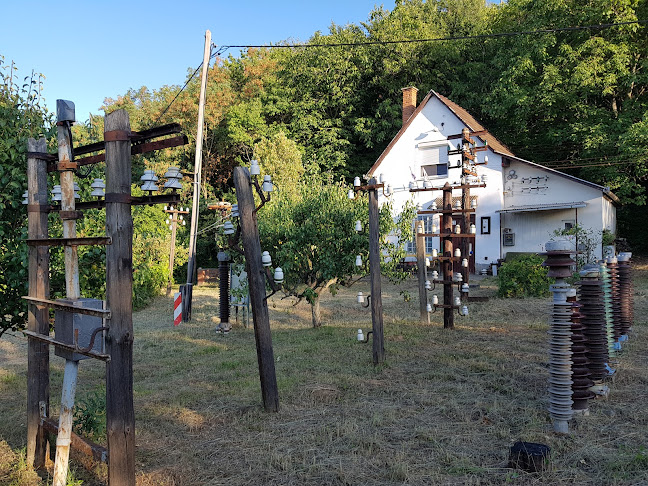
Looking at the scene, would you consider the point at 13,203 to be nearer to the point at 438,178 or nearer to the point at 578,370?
the point at 578,370

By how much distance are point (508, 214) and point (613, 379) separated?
1902 cm

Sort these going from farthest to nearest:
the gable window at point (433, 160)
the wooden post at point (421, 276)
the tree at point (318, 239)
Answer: the gable window at point (433, 160)
the wooden post at point (421, 276)
the tree at point (318, 239)

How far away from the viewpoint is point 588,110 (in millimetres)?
25375

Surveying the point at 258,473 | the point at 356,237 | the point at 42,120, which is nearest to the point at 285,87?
the point at 356,237

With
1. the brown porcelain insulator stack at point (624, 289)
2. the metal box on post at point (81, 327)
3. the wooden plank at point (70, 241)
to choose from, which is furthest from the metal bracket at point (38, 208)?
the brown porcelain insulator stack at point (624, 289)

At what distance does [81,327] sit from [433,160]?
24734 mm

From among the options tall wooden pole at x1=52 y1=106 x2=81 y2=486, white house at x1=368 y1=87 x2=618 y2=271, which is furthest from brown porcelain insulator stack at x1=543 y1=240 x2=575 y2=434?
white house at x1=368 y1=87 x2=618 y2=271

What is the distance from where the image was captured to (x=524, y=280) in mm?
16625

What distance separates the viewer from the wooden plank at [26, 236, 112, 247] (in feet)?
12.6

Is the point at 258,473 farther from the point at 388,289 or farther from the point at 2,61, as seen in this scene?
the point at 388,289

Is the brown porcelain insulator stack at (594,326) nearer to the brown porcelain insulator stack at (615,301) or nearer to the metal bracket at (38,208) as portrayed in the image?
the brown porcelain insulator stack at (615,301)

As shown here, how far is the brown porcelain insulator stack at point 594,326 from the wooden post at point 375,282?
10.7 ft

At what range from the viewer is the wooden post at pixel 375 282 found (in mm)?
8547

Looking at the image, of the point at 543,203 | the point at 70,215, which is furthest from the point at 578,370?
the point at 543,203
